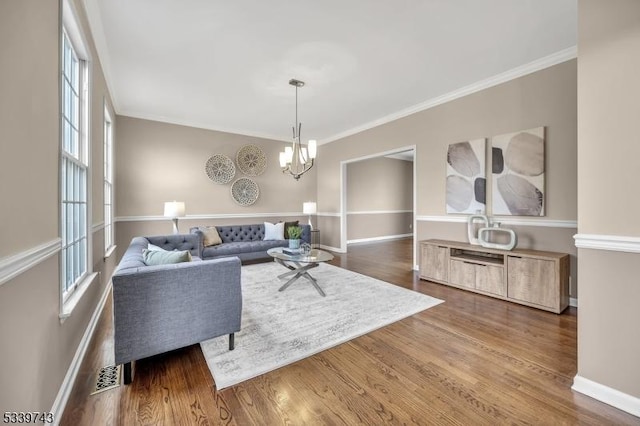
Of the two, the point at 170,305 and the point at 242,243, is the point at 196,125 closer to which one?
the point at 242,243

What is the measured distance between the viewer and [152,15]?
8.03 feet

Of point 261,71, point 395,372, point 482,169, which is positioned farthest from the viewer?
point 482,169

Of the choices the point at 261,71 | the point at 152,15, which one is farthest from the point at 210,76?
the point at 152,15

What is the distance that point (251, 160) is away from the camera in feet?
20.6

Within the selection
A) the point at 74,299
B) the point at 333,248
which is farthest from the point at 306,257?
the point at 333,248

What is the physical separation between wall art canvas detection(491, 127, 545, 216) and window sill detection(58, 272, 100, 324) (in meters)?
4.56

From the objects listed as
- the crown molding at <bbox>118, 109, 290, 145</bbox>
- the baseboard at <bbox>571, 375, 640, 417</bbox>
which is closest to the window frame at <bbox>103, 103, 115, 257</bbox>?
the crown molding at <bbox>118, 109, 290, 145</bbox>

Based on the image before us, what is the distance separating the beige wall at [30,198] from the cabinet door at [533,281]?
13.6 ft

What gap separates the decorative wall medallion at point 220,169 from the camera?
5793 mm

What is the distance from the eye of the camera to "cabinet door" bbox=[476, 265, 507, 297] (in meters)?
3.31

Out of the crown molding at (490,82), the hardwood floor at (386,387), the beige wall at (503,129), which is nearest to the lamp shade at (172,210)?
the hardwood floor at (386,387)

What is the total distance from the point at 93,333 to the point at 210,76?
3222 millimetres

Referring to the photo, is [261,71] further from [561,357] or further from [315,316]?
[561,357]

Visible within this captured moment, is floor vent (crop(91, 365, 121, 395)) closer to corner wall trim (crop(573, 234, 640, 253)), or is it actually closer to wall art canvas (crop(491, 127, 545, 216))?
corner wall trim (crop(573, 234, 640, 253))
